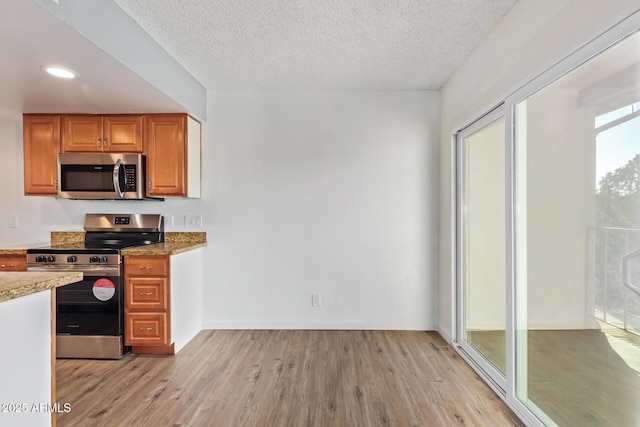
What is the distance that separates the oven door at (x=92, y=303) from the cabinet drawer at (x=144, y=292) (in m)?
0.06

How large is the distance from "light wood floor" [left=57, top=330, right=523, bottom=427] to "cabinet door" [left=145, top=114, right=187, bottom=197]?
1593 mm

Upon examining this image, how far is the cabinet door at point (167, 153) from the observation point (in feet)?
11.4

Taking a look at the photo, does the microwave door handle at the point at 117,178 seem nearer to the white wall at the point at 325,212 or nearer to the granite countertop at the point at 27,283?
the white wall at the point at 325,212

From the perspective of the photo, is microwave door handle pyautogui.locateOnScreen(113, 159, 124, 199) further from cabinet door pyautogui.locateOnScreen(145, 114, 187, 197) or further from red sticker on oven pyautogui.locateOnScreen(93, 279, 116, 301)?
red sticker on oven pyautogui.locateOnScreen(93, 279, 116, 301)

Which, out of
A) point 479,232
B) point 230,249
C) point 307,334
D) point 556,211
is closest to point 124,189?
point 230,249

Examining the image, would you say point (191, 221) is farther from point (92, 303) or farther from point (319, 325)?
point (319, 325)

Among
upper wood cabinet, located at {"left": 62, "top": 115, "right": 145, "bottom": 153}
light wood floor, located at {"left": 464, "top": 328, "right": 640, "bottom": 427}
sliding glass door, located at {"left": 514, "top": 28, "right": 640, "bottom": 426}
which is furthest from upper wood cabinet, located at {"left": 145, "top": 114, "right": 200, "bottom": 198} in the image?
light wood floor, located at {"left": 464, "top": 328, "right": 640, "bottom": 427}

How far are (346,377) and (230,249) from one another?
1857 millimetres

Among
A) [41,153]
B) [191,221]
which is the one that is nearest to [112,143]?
[41,153]

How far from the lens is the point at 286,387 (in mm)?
2570

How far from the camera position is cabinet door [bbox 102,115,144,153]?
3457 mm

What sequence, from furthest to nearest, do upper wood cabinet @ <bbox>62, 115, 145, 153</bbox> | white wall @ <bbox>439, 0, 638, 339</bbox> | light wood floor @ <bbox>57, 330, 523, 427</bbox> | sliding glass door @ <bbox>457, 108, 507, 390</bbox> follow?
upper wood cabinet @ <bbox>62, 115, 145, 153</bbox> < sliding glass door @ <bbox>457, 108, 507, 390</bbox> < light wood floor @ <bbox>57, 330, 523, 427</bbox> < white wall @ <bbox>439, 0, 638, 339</bbox>

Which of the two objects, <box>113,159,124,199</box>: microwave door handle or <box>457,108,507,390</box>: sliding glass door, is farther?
<box>113,159,124,199</box>: microwave door handle

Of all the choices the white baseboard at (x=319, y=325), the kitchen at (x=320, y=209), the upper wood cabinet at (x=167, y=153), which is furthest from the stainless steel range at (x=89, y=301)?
the white baseboard at (x=319, y=325)
